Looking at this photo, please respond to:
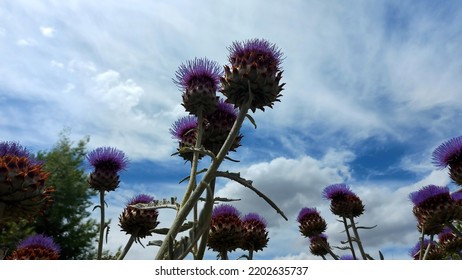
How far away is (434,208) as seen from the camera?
523 centimetres

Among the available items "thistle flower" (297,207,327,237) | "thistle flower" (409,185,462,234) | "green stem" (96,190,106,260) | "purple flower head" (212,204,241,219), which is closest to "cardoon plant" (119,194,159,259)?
"green stem" (96,190,106,260)

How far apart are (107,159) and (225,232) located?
175 cm

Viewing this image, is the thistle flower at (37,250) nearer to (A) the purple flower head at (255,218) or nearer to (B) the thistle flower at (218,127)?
(B) the thistle flower at (218,127)

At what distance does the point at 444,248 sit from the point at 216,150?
4610 millimetres

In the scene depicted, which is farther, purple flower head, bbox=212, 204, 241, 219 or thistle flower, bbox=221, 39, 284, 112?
purple flower head, bbox=212, 204, 241, 219

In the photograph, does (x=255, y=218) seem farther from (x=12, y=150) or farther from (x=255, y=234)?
(x=12, y=150)

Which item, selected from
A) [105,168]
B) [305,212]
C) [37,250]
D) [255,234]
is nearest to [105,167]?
[105,168]

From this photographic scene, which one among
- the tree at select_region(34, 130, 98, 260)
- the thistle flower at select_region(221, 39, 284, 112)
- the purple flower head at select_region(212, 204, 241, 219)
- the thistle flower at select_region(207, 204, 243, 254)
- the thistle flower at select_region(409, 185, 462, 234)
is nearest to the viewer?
the thistle flower at select_region(221, 39, 284, 112)

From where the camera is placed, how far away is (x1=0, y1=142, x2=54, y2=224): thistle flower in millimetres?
2832

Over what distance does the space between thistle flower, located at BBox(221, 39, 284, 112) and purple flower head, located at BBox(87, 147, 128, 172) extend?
6.56 feet

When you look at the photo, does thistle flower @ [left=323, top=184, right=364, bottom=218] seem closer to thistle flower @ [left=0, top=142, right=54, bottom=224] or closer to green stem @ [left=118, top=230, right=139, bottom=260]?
green stem @ [left=118, top=230, right=139, bottom=260]

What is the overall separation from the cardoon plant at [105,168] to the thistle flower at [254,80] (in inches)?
78.6

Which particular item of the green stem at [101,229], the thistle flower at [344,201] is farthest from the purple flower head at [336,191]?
the green stem at [101,229]
